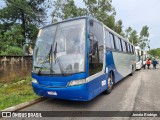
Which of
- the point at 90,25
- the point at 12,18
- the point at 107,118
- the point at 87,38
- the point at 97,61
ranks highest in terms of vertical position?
the point at 12,18

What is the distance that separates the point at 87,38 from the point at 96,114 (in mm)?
2361

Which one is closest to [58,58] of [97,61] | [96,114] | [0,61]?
[97,61]

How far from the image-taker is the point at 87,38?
5918 millimetres

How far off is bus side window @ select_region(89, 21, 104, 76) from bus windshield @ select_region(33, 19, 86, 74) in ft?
1.41

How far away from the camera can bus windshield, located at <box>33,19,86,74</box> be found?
5715 millimetres

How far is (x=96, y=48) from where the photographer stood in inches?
258

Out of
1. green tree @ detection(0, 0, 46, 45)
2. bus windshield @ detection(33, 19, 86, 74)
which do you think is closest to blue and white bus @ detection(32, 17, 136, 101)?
bus windshield @ detection(33, 19, 86, 74)

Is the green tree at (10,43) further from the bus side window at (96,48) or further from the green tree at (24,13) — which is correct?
the bus side window at (96,48)

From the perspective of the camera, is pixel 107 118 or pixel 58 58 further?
pixel 58 58

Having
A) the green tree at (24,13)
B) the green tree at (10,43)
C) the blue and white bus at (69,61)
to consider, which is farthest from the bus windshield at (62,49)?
the green tree at (24,13)

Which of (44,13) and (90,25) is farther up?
(44,13)

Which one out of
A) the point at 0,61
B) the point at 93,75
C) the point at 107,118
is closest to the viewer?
the point at 107,118

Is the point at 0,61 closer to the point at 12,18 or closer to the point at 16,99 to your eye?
the point at 16,99

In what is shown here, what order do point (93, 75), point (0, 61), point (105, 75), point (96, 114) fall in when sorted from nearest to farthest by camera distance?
point (96, 114), point (93, 75), point (105, 75), point (0, 61)
